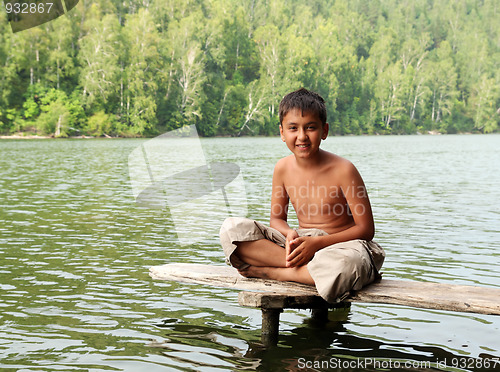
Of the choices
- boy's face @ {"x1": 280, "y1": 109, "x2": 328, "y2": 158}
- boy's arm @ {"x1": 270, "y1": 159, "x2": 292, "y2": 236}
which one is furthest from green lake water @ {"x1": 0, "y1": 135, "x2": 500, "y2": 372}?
boy's face @ {"x1": 280, "y1": 109, "x2": 328, "y2": 158}

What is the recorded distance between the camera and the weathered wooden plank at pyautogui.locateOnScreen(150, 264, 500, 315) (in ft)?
15.7

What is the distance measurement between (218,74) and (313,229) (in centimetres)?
7644

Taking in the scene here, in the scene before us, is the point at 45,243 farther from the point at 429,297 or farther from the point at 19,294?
the point at 429,297

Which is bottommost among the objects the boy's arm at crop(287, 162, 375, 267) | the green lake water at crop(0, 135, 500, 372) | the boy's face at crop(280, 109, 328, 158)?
the green lake water at crop(0, 135, 500, 372)

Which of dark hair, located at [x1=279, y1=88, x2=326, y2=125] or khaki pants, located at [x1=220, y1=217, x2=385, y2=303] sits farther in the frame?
dark hair, located at [x1=279, y1=88, x2=326, y2=125]

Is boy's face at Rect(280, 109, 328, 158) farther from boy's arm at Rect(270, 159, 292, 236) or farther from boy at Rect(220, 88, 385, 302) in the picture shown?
boy's arm at Rect(270, 159, 292, 236)

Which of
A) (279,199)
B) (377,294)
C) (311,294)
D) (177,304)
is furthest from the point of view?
(177,304)

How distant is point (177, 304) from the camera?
6879mm

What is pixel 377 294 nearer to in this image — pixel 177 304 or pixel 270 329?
pixel 270 329

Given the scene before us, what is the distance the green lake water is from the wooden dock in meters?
0.41

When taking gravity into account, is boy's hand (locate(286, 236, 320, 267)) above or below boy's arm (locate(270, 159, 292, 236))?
below

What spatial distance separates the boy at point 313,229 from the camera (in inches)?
202

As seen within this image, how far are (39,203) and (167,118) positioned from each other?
5928 cm

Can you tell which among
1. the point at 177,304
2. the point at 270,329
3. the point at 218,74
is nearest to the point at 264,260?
the point at 270,329
